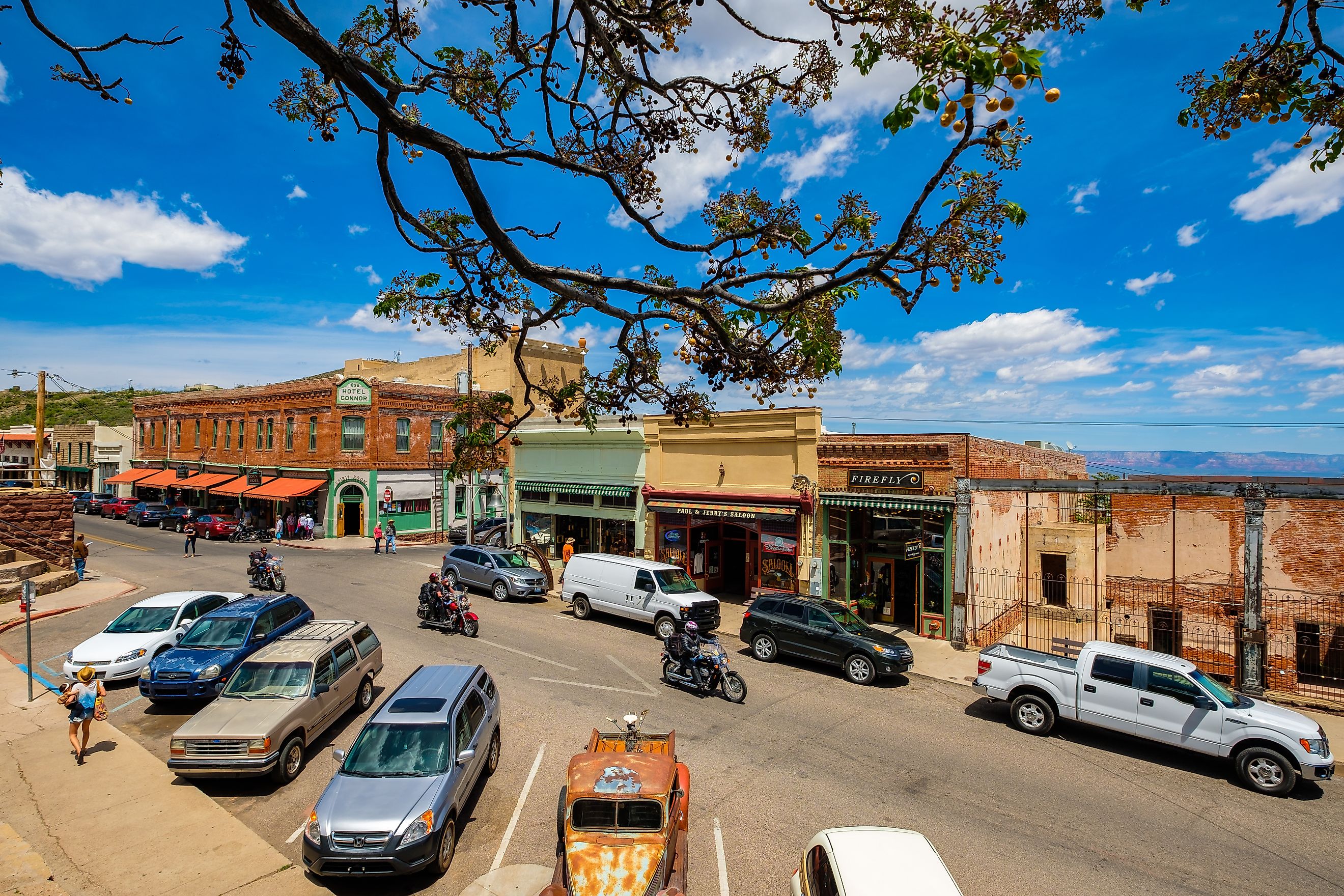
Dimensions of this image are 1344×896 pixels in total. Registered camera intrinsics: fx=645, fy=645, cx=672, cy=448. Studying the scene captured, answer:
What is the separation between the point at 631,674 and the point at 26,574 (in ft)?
73.1

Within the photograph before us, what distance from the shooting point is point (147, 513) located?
130 ft

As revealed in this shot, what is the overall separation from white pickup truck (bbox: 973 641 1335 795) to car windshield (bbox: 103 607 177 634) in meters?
17.2

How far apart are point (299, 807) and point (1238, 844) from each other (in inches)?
476

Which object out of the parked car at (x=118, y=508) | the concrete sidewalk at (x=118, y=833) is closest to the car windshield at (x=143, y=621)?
the concrete sidewalk at (x=118, y=833)

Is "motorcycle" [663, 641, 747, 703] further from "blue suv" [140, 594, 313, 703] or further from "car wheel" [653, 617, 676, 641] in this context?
"blue suv" [140, 594, 313, 703]

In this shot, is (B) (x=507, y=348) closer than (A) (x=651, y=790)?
No

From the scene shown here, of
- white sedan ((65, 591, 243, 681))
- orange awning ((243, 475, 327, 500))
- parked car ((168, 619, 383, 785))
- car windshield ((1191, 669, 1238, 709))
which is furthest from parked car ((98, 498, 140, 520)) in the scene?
car windshield ((1191, 669, 1238, 709))

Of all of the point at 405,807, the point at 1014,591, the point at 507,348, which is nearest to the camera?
the point at 405,807

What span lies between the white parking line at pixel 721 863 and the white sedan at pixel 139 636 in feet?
39.3

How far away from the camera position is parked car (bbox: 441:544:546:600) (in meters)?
21.7

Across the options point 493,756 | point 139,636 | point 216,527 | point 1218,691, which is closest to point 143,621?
point 139,636

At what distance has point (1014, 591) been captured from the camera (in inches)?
884

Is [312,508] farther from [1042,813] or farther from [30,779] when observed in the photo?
[1042,813]

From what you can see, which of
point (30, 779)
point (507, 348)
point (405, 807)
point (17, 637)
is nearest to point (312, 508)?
point (507, 348)
